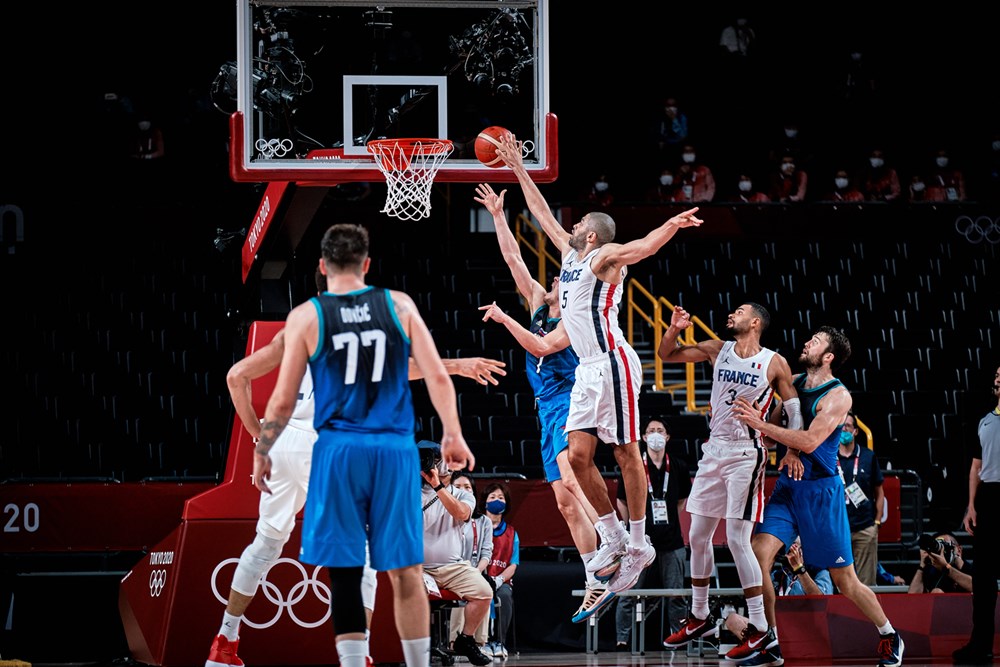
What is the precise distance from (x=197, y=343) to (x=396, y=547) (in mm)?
10743

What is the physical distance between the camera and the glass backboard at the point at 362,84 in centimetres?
884

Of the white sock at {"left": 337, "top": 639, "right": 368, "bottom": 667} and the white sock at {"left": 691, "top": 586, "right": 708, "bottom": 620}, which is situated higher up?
the white sock at {"left": 337, "top": 639, "right": 368, "bottom": 667}

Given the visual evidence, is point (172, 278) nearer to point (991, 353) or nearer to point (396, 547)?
point (991, 353)

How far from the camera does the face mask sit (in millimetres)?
11961

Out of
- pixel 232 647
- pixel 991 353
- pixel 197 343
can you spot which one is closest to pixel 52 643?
pixel 232 647

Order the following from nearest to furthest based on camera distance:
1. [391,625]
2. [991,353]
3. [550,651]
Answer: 1. [391,625]
2. [550,651]
3. [991,353]

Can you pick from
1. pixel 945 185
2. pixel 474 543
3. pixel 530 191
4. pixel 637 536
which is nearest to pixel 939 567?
pixel 474 543

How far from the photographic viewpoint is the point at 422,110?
9.42 m

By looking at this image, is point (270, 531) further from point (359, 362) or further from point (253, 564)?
point (359, 362)

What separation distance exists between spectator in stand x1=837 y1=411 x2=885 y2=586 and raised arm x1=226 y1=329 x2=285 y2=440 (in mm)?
6263

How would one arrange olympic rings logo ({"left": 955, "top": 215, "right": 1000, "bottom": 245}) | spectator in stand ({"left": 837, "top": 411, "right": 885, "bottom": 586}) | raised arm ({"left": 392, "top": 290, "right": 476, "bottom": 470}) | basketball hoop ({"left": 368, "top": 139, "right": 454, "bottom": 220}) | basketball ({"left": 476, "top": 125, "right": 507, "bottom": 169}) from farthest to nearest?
olympic rings logo ({"left": 955, "top": 215, "right": 1000, "bottom": 245}) → spectator in stand ({"left": 837, "top": 411, "right": 885, "bottom": 586}) → basketball ({"left": 476, "top": 125, "right": 507, "bottom": 169}) → basketball hoop ({"left": 368, "top": 139, "right": 454, "bottom": 220}) → raised arm ({"left": 392, "top": 290, "right": 476, "bottom": 470})

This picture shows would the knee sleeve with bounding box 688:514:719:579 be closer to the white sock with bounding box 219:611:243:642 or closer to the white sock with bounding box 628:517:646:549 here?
the white sock with bounding box 628:517:646:549

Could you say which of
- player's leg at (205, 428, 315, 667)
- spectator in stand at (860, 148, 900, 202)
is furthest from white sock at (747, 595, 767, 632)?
spectator in stand at (860, 148, 900, 202)

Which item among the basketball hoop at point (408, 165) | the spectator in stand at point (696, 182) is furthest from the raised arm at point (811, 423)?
the spectator in stand at point (696, 182)
